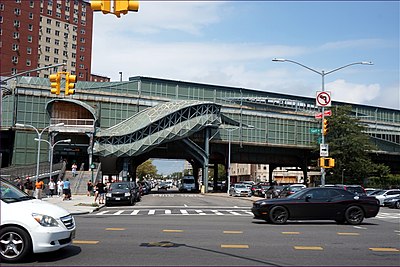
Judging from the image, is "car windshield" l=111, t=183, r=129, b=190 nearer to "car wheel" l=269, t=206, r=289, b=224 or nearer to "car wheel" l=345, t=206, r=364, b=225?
"car wheel" l=269, t=206, r=289, b=224

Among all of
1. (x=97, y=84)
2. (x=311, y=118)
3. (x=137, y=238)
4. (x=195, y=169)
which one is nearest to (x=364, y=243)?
(x=137, y=238)

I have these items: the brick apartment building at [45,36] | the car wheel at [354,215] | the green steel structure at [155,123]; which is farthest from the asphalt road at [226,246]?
the brick apartment building at [45,36]

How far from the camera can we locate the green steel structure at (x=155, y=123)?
69.9 meters

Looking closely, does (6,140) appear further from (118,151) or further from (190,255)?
(190,255)

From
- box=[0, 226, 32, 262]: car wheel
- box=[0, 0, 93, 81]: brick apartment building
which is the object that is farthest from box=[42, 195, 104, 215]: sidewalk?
box=[0, 0, 93, 81]: brick apartment building

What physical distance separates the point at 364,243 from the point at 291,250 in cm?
290

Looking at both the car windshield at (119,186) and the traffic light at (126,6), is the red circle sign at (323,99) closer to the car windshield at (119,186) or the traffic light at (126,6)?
the car windshield at (119,186)

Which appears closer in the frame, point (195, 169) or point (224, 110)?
point (224, 110)

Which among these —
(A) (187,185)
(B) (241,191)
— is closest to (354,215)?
(B) (241,191)

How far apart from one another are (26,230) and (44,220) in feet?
1.22

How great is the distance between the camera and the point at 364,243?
43.8ft

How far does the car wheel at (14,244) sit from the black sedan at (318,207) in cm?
1083

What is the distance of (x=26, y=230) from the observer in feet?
29.9

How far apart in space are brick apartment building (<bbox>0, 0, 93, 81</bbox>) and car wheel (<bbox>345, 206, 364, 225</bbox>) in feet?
264
